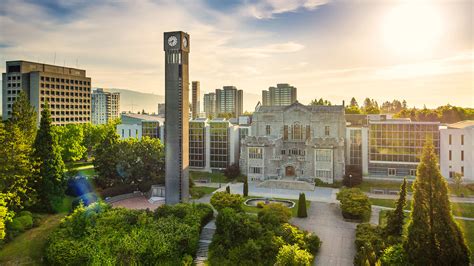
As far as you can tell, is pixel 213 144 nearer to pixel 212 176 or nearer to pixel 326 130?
pixel 212 176

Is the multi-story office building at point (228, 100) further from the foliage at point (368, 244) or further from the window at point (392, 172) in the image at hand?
the foliage at point (368, 244)

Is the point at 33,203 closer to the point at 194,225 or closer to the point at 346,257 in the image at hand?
the point at 194,225

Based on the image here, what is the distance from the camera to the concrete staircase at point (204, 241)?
101 feet

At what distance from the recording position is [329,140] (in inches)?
2319

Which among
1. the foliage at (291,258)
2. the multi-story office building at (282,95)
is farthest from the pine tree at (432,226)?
the multi-story office building at (282,95)

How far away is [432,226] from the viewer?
23.4 meters

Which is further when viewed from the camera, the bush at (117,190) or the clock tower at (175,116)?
the bush at (117,190)

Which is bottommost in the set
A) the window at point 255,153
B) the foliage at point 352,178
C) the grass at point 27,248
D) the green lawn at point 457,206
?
the grass at point 27,248

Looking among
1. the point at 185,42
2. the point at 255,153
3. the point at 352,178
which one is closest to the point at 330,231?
the point at 352,178

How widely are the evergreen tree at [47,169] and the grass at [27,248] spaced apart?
13.5 ft

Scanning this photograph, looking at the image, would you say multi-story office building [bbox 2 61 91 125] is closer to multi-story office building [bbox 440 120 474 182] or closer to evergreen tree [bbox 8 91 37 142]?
evergreen tree [bbox 8 91 37 142]

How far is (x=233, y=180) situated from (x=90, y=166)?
104ft

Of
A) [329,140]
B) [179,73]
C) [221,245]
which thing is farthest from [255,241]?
[329,140]

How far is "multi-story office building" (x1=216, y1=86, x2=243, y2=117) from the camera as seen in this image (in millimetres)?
176125
